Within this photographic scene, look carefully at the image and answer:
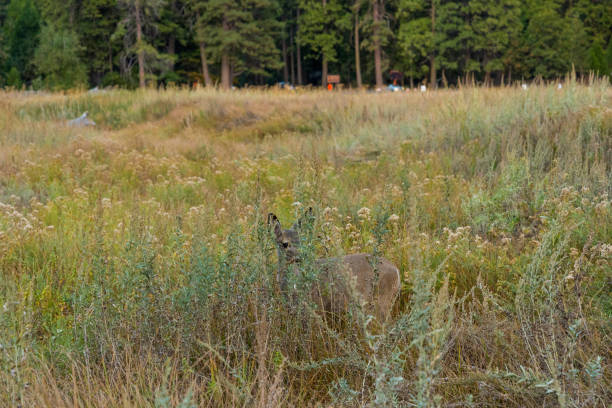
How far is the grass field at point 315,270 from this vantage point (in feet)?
6.21

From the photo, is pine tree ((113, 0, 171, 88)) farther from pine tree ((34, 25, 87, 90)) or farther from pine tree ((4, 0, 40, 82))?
pine tree ((4, 0, 40, 82))

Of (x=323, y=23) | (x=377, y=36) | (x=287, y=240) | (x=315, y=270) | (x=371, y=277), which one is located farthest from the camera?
Result: (x=323, y=23)

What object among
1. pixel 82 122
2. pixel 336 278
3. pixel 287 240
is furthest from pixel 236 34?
pixel 336 278

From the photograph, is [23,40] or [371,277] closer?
[371,277]

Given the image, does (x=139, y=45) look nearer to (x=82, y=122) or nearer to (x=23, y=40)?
(x=23, y=40)

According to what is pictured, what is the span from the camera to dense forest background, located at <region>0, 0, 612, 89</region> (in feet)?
112

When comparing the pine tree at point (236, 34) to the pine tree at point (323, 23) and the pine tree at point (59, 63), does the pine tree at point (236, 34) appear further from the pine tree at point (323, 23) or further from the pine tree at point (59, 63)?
the pine tree at point (59, 63)

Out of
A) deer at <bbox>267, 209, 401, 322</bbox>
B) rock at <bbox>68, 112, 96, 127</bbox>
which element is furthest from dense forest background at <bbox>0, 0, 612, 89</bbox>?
deer at <bbox>267, 209, 401, 322</bbox>

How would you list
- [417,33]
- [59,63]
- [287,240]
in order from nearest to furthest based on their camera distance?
[287,240] → [59,63] → [417,33]

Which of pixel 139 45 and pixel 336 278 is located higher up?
pixel 139 45

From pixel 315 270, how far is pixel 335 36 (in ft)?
139

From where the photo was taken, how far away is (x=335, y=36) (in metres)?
42.3

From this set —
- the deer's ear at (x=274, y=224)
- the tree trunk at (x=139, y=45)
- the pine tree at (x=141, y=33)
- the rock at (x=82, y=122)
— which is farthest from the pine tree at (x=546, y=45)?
the deer's ear at (x=274, y=224)

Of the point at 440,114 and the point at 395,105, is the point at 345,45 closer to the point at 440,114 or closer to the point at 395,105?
the point at 395,105
